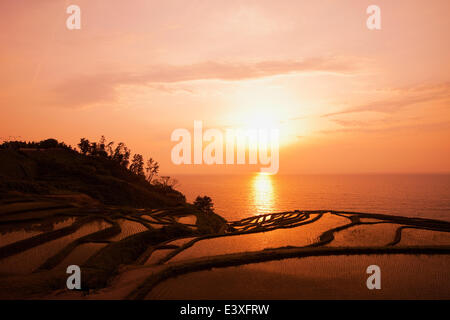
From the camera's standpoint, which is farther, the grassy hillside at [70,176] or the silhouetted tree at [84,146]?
the silhouetted tree at [84,146]

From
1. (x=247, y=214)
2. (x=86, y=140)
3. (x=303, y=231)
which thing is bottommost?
(x=247, y=214)

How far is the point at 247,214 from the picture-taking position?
278 ft

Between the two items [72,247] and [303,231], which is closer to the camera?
[72,247]

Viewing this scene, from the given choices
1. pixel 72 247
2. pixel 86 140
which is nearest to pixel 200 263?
pixel 72 247

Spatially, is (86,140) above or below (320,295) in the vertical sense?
above

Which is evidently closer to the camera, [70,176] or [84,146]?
[70,176]

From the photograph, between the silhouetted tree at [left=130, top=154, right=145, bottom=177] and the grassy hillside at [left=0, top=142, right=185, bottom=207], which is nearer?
the grassy hillside at [left=0, top=142, right=185, bottom=207]

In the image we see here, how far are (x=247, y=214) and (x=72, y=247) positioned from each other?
7441 centimetres

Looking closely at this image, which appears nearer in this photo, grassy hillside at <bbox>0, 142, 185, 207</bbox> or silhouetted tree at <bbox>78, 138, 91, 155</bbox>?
grassy hillside at <bbox>0, 142, 185, 207</bbox>

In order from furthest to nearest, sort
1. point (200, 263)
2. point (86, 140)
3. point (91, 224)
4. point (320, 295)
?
1. point (86, 140)
2. point (91, 224)
3. point (200, 263)
4. point (320, 295)

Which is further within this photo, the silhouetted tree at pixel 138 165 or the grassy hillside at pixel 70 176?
the silhouetted tree at pixel 138 165
